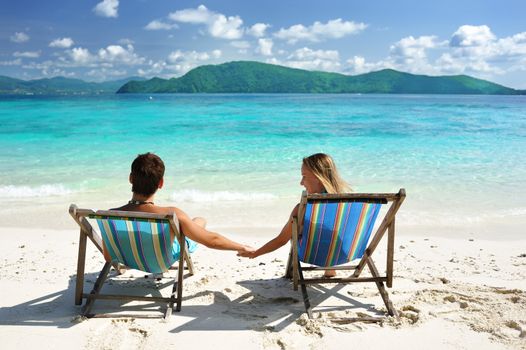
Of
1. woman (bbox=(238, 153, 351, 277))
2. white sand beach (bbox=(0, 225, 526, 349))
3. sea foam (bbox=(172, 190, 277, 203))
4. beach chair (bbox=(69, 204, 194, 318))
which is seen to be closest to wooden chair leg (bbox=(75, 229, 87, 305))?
beach chair (bbox=(69, 204, 194, 318))

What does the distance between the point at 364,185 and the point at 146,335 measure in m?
6.95

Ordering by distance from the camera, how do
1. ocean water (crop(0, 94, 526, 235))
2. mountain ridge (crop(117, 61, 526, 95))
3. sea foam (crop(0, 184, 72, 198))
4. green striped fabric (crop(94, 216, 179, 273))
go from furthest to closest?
mountain ridge (crop(117, 61, 526, 95)) → sea foam (crop(0, 184, 72, 198)) → ocean water (crop(0, 94, 526, 235)) → green striped fabric (crop(94, 216, 179, 273))

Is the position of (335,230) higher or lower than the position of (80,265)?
higher

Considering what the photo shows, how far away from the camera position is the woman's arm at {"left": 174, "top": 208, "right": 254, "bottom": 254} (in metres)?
3.36

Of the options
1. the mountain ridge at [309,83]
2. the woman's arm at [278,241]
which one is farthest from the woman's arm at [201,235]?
the mountain ridge at [309,83]

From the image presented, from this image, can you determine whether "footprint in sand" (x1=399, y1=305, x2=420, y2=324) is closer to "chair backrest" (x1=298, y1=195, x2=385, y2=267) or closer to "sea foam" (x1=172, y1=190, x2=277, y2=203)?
"chair backrest" (x1=298, y1=195, x2=385, y2=267)

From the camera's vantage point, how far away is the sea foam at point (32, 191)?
8434 millimetres

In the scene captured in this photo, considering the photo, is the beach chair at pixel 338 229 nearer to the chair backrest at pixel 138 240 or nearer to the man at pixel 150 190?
the man at pixel 150 190

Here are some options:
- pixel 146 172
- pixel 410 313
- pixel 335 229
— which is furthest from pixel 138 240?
pixel 410 313

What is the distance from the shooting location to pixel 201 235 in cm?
347

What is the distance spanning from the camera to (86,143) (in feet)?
54.4

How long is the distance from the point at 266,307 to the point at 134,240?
1130 millimetres

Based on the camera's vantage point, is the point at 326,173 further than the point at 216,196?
No

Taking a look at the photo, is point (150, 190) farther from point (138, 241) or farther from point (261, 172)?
point (261, 172)
